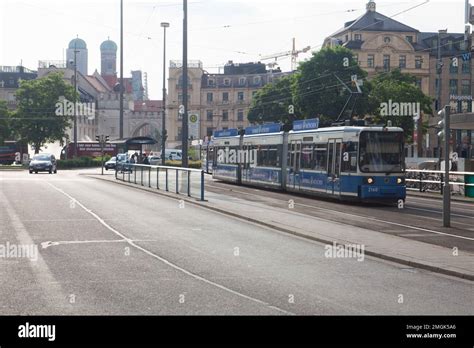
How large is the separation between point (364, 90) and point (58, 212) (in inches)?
2069

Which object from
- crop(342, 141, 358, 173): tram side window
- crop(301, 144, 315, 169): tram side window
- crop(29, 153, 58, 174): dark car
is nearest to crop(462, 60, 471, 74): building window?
crop(29, 153, 58, 174): dark car

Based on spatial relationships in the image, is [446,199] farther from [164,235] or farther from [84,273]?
[84,273]

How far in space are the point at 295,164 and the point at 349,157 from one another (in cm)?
589

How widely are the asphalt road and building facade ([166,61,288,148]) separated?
103674 mm

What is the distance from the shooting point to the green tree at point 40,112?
8762 cm

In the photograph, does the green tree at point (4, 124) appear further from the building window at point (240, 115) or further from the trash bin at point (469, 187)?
the trash bin at point (469, 187)

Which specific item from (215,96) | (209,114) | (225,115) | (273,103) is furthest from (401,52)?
(209,114)

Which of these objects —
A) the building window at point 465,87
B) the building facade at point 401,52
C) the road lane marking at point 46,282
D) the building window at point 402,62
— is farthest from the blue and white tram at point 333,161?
the building window at point 465,87

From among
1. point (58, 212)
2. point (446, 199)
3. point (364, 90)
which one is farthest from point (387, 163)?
point (364, 90)

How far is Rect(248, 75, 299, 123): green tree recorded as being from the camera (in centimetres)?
8612

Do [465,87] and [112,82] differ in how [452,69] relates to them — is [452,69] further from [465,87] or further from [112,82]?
Answer: [112,82]

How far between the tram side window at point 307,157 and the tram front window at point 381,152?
3.96 metres

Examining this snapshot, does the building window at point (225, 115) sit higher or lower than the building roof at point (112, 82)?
lower

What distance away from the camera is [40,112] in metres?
87.9
